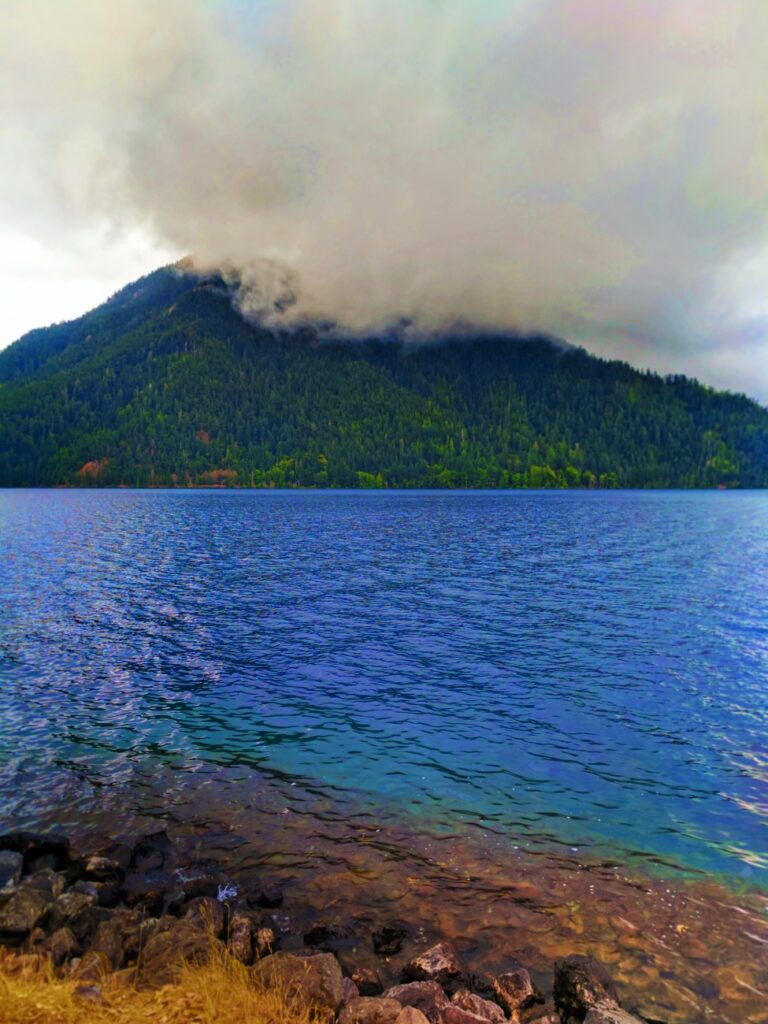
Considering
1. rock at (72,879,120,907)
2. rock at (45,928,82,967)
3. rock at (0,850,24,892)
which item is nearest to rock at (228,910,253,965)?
rock at (45,928,82,967)

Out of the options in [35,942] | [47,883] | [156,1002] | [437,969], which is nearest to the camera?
[156,1002]

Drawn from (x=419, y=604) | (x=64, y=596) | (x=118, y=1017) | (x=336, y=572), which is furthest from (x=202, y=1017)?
(x=336, y=572)

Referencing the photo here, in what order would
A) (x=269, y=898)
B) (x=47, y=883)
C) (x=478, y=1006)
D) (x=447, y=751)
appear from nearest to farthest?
1. (x=478, y=1006)
2. (x=47, y=883)
3. (x=269, y=898)
4. (x=447, y=751)

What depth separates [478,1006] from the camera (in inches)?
426

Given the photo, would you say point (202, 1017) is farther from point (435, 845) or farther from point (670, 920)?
point (670, 920)

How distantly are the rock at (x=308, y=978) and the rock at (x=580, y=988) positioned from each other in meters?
4.15

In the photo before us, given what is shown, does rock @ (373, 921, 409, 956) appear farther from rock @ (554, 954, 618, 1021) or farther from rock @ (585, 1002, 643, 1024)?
rock @ (585, 1002, 643, 1024)

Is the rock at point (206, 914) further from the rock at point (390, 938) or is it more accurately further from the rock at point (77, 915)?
the rock at point (390, 938)

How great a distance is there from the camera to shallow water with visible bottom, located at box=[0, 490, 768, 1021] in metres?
14.5

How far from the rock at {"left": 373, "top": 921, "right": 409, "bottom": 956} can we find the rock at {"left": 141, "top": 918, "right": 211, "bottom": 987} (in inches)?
144

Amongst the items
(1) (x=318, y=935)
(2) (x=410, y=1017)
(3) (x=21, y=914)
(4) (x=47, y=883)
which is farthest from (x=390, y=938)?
(4) (x=47, y=883)

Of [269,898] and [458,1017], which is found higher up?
[458,1017]

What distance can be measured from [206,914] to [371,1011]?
4.75 meters

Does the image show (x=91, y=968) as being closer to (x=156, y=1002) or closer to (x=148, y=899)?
(x=156, y=1002)
